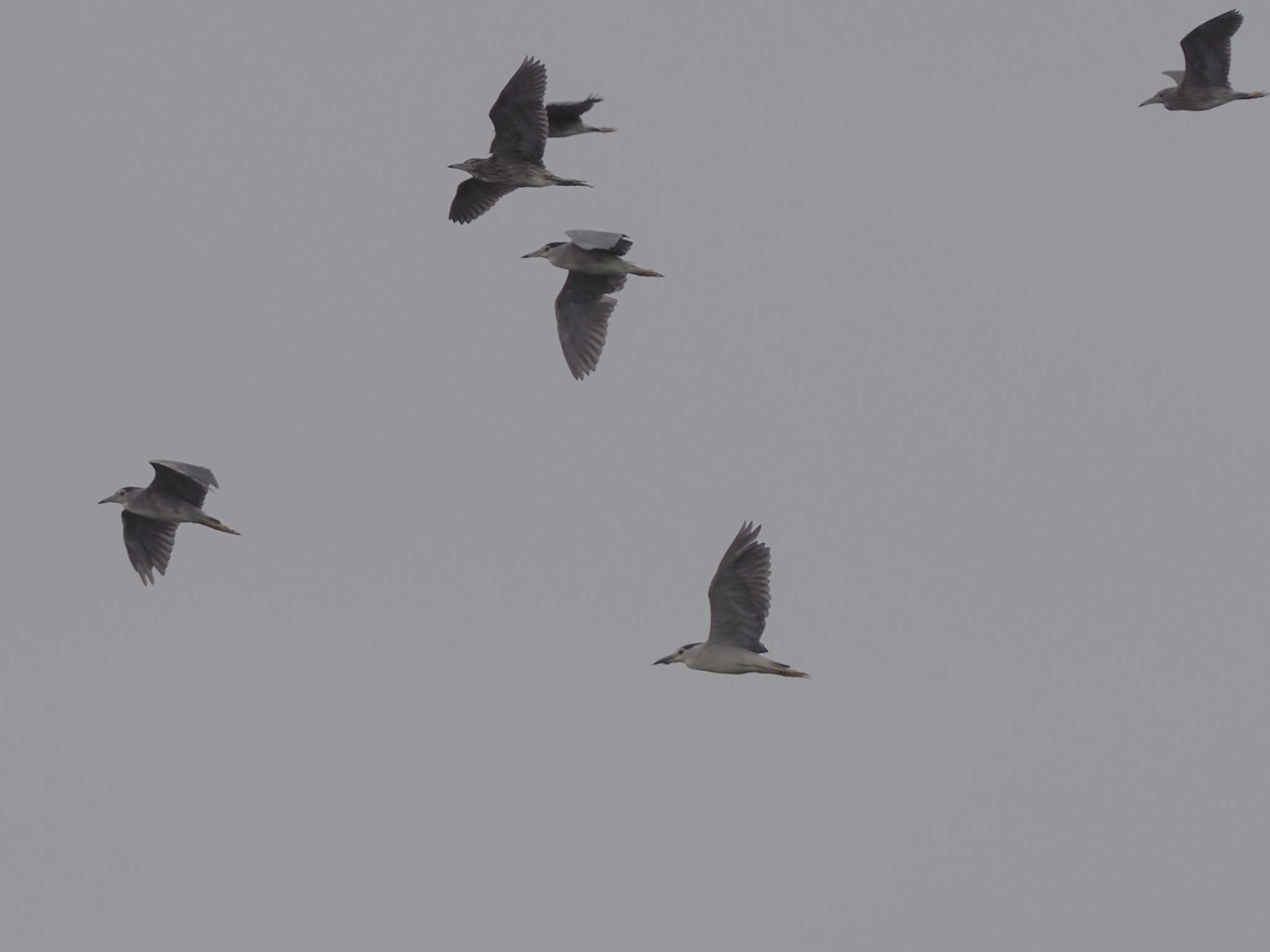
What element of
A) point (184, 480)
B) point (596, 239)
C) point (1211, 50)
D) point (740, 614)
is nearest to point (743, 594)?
point (740, 614)

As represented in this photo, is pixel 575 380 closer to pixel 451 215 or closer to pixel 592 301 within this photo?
pixel 592 301

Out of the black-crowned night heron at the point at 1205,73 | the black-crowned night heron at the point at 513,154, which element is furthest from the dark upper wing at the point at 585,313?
the black-crowned night heron at the point at 1205,73

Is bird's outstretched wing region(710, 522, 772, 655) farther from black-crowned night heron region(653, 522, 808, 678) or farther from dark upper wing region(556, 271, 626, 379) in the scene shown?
dark upper wing region(556, 271, 626, 379)

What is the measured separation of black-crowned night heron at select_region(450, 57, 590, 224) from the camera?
85.4ft

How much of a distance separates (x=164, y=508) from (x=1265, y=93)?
14.2 meters

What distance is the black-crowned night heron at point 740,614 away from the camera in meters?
22.1

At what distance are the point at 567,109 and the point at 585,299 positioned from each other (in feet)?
10.3

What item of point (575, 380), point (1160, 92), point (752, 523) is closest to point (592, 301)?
point (575, 380)

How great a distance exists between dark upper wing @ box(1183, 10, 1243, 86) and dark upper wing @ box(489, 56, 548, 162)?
8016 millimetres

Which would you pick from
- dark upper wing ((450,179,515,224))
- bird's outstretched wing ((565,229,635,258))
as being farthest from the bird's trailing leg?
dark upper wing ((450,179,515,224))

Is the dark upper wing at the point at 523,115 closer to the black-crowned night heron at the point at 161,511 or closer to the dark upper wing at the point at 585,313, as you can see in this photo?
the dark upper wing at the point at 585,313

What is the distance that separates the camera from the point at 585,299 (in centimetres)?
2622

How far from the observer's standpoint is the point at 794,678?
2270 centimetres

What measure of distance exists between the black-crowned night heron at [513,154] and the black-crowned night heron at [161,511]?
211 inches
